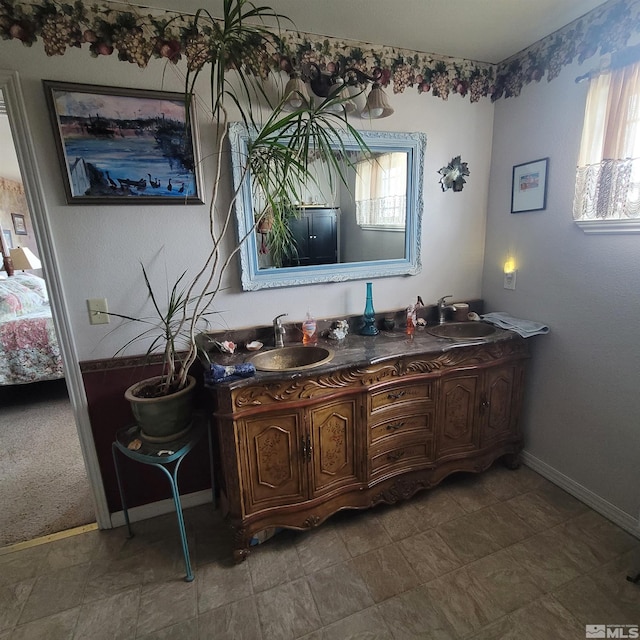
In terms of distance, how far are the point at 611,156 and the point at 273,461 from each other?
1979 millimetres

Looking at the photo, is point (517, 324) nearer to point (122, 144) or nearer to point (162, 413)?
point (162, 413)

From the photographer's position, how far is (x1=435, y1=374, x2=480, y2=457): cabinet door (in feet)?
6.00

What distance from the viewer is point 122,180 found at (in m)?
1.53

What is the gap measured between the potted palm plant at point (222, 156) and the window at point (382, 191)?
0.90ft

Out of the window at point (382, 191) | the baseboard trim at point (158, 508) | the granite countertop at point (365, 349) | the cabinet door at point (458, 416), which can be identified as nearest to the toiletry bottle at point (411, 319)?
the granite countertop at point (365, 349)

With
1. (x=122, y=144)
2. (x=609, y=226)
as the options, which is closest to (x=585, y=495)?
(x=609, y=226)

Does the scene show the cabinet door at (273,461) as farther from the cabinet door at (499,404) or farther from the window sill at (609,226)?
the window sill at (609,226)

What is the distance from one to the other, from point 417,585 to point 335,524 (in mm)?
463

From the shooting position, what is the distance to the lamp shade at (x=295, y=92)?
157 cm

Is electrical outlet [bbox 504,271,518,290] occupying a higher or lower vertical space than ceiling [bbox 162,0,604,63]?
lower

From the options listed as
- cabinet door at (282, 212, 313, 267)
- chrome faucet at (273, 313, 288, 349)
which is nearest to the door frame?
chrome faucet at (273, 313, 288, 349)

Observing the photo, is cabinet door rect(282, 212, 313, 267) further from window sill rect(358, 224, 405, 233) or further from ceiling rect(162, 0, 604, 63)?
ceiling rect(162, 0, 604, 63)

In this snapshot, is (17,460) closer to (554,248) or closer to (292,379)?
(292,379)

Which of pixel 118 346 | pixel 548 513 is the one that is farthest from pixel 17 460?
pixel 548 513
